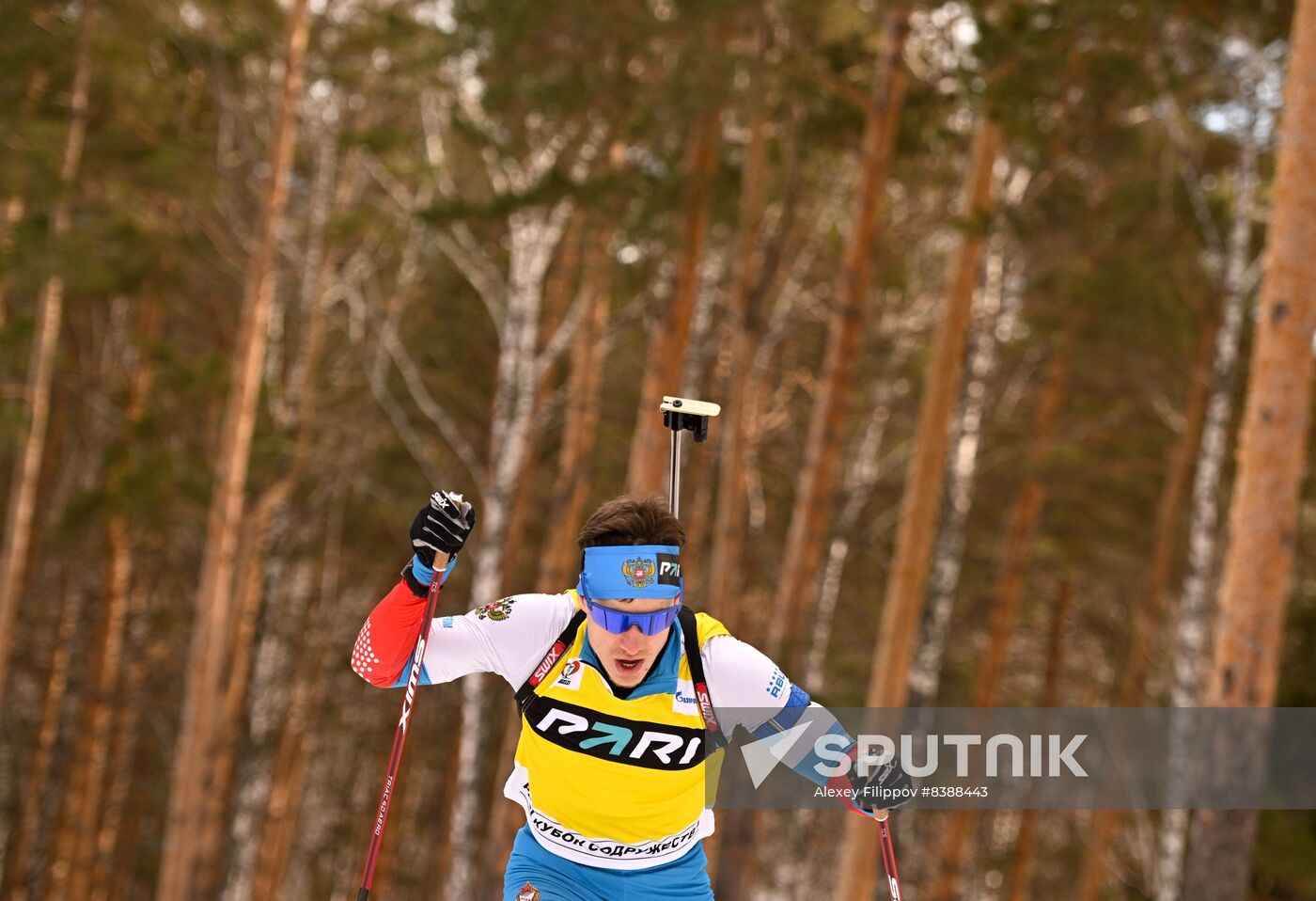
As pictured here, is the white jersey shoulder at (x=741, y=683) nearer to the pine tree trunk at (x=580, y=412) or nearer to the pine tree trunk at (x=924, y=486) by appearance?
the pine tree trunk at (x=924, y=486)

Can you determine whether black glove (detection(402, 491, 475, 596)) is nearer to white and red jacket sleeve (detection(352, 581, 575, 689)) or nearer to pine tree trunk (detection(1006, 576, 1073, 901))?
white and red jacket sleeve (detection(352, 581, 575, 689))

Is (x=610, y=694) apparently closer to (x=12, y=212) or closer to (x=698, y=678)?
(x=698, y=678)

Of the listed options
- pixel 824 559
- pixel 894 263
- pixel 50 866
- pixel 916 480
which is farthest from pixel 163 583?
pixel 916 480

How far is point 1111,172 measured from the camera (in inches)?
539

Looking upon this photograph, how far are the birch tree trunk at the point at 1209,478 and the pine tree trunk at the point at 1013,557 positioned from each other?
3.59 meters

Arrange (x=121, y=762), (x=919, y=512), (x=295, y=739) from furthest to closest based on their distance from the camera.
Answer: (x=121, y=762)
(x=295, y=739)
(x=919, y=512)

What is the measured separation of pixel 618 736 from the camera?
10.4ft

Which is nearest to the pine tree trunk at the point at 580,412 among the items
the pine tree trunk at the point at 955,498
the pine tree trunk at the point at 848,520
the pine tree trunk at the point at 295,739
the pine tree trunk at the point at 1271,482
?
the pine tree trunk at the point at 955,498

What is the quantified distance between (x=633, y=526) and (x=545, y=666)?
492 millimetres

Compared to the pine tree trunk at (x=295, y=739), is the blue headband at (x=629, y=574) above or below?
above

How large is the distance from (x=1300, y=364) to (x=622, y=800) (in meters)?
5.42

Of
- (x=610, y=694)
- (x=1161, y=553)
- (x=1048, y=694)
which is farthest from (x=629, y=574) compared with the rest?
(x=1048, y=694)

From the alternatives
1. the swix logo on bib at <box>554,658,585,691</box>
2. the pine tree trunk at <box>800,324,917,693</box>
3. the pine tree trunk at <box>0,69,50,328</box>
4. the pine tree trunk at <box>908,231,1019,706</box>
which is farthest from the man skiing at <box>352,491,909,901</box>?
the pine tree trunk at <box>800,324,917,693</box>

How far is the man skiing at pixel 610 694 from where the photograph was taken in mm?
3182
